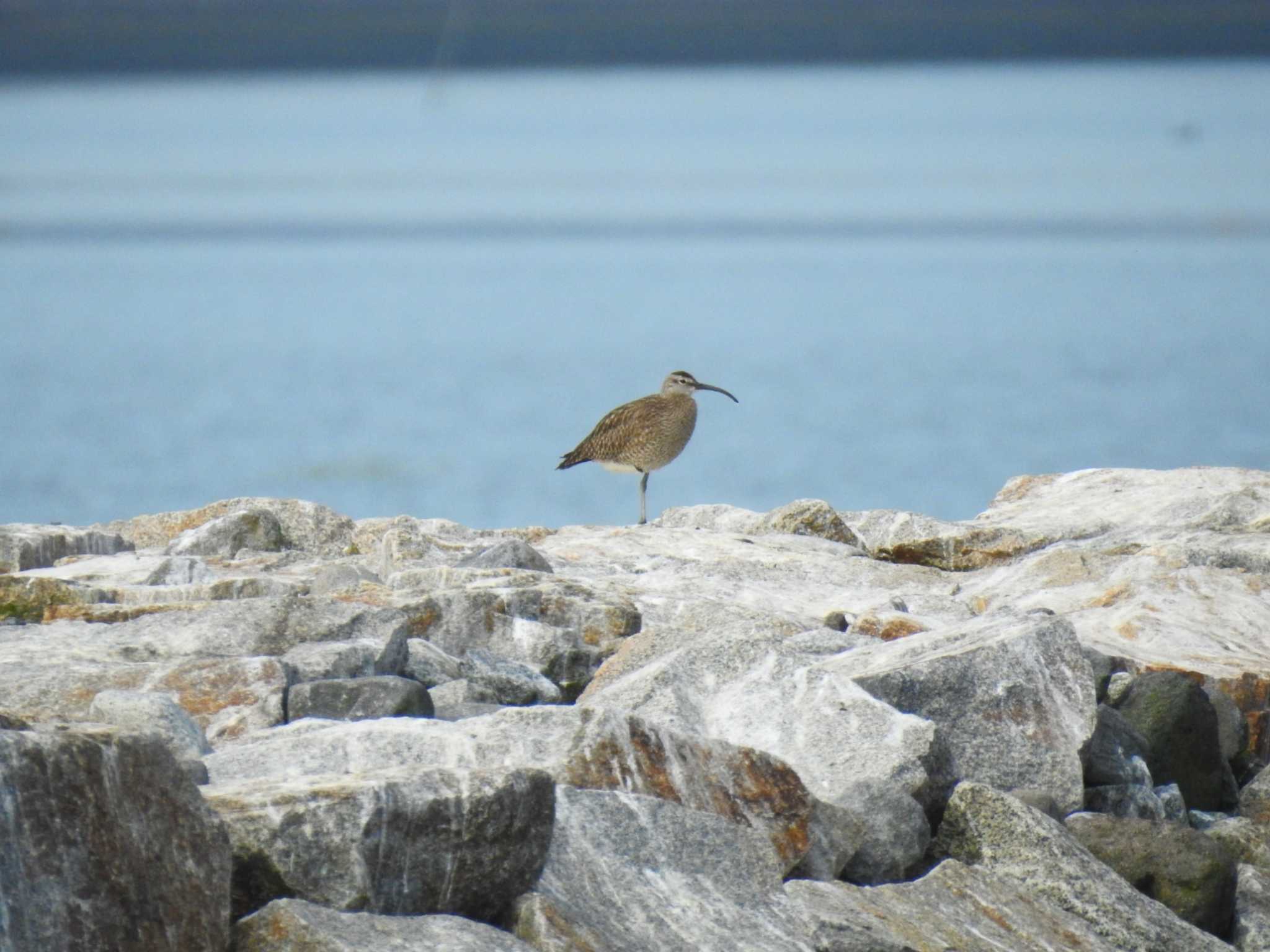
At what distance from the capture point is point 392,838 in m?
3.91

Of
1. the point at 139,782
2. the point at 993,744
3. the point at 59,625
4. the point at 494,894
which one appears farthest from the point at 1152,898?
the point at 59,625

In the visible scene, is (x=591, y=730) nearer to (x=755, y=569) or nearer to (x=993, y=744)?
(x=993, y=744)

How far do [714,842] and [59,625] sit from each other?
3188mm

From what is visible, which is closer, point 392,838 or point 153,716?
point 392,838

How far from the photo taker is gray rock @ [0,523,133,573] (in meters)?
Answer: 8.60

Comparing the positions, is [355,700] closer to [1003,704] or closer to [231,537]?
[1003,704]

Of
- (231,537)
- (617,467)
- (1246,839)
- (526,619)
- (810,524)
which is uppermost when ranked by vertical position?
(617,467)

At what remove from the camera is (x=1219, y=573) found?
8.05 meters

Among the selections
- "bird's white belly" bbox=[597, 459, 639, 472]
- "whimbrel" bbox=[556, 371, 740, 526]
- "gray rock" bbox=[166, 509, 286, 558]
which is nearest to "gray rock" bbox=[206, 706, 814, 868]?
"gray rock" bbox=[166, 509, 286, 558]

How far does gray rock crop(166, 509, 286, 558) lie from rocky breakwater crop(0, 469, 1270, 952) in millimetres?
17

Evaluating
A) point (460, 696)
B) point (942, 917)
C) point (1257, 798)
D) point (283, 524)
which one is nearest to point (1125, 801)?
point (1257, 798)

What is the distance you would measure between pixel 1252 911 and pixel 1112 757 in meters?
0.80

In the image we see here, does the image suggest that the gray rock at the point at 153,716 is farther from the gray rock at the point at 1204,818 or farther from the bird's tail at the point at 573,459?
the bird's tail at the point at 573,459

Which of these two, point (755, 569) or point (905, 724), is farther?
point (755, 569)
